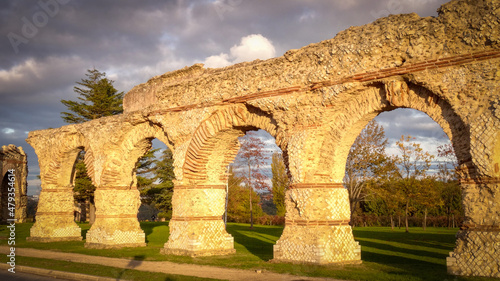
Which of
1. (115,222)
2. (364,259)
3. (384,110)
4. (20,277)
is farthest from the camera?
(115,222)

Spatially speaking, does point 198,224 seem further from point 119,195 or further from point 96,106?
point 96,106

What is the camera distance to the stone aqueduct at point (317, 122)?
21.8ft

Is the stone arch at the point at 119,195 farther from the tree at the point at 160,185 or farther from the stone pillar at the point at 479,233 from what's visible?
the tree at the point at 160,185

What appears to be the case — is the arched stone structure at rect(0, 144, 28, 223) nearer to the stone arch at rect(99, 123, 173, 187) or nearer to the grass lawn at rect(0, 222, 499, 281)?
the grass lawn at rect(0, 222, 499, 281)

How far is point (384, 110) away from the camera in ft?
26.2

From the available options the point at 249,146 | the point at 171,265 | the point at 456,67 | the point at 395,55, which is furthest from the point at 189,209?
the point at 249,146

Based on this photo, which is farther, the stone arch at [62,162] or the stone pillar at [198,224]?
the stone arch at [62,162]

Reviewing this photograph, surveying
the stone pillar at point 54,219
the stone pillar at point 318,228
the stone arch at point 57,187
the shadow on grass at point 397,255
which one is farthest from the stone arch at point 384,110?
the stone pillar at point 54,219

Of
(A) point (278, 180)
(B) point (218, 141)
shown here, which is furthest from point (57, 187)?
(A) point (278, 180)

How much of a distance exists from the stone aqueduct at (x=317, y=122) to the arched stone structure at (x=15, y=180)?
16.0 metres

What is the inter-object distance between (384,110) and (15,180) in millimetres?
24459

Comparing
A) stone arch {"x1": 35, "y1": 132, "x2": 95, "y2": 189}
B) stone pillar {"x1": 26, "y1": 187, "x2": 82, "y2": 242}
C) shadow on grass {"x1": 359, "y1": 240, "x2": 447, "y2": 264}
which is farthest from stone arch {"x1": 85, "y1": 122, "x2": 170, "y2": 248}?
shadow on grass {"x1": 359, "y1": 240, "x2": 447, "y2": 264}

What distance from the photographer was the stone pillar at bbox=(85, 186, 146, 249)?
1257cm

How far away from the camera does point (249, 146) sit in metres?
21.2
